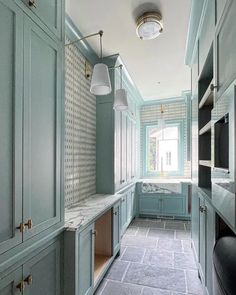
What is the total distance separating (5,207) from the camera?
0.97 m

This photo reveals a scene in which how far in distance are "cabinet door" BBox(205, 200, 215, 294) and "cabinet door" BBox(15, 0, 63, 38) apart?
1.78 meters

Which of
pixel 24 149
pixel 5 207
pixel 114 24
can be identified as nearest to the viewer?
pixel 5 207

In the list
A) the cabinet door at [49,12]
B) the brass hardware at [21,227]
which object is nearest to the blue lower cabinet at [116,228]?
the brass hardware at [21,227]

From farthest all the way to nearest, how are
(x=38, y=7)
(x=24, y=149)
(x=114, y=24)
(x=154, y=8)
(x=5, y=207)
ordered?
(x=114, y=24) < (x=154, y=8) < (x=38, y=7) < (x=24, y=149) < (x=5, y=207)

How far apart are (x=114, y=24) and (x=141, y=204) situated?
3.45 metres

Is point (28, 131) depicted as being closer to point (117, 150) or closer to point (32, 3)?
point (32, 3)

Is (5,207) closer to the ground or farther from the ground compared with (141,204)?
farther from the ground

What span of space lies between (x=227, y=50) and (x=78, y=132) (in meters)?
1.76

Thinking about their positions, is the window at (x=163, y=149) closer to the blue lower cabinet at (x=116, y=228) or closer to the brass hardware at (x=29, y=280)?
the blue lower cabinet at (x=116, y=228)

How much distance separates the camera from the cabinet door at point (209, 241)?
151 cm

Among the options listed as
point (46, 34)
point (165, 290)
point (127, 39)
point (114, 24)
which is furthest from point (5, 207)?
point (127, 39)

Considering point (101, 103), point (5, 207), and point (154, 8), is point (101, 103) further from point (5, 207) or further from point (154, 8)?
point (5, 207)

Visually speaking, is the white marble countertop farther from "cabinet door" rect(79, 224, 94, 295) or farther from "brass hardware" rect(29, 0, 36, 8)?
"brass hardware" rect(29, 0, 36, 8)

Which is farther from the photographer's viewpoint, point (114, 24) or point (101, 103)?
point (101, 103)
